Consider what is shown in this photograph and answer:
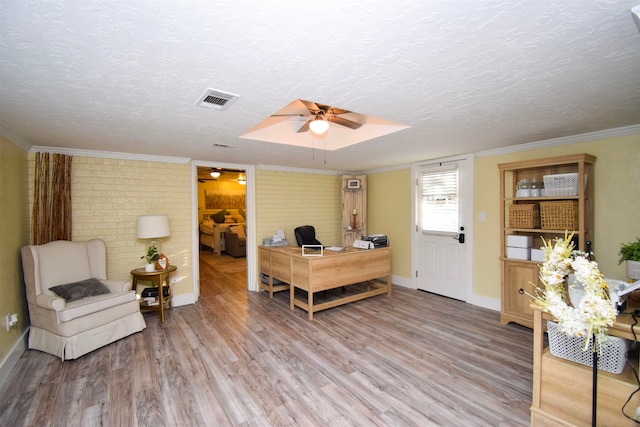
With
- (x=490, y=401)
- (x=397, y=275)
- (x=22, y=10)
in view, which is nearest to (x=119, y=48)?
(x=22, y=10)

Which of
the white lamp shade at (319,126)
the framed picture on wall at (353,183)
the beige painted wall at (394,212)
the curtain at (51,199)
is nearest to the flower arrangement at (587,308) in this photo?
the white lamp shade at (319,126)

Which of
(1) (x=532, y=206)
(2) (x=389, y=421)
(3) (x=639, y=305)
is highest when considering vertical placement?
(1) (x=532, y=206)

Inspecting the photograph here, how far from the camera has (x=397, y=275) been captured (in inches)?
209

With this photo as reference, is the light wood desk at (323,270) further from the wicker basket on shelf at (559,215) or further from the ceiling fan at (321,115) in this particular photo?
the wicker basket on shelf at (559,215)

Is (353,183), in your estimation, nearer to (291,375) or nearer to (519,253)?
(519,253)

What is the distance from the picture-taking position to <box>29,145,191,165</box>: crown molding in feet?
11.3

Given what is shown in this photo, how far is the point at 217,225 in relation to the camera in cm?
870

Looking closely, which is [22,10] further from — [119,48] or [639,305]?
[639,305]

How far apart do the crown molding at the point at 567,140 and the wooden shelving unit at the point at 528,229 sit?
25cm

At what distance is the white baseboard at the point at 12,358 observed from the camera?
93.6 inches

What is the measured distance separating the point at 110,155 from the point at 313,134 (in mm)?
2766

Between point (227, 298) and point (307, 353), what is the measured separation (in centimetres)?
223

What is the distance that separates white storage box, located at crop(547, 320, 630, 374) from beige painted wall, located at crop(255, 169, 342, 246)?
408 cm

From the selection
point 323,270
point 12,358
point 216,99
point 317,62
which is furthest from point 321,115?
point 12,358
